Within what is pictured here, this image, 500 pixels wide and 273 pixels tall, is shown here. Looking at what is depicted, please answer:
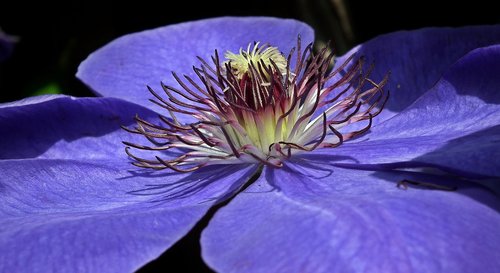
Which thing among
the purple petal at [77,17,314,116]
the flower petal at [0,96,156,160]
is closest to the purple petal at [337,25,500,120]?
the purple petal at [77,17,314,116]

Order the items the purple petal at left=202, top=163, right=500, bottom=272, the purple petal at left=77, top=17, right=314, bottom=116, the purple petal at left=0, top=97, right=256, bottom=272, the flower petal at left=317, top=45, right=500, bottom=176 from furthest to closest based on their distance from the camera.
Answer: the purple petal at left=77, top=17, right=314, bottom=116
the flower petal at left=317, top=45, right=500, bottom=176
the purple petal at left=0, top=97, right=256, bottom=272
the purple petal at left=202, top=163, right=500, bottom=272

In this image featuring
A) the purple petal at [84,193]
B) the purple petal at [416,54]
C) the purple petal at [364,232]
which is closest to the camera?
the purple petal at [364,232]

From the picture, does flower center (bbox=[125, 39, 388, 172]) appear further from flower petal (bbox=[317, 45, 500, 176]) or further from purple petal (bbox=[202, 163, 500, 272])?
purple petal (bbox=[202, 163, 500, 272])

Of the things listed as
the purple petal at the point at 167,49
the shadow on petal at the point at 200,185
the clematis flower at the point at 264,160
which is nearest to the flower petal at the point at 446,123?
the clematis flower at the point at 264,160

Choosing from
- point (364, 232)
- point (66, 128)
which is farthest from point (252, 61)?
point (364, 232)

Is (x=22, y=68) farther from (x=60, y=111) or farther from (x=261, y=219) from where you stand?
(x=261, y=219)

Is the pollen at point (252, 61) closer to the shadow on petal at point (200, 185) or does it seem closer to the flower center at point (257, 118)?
the flower center at point (257, 118)
